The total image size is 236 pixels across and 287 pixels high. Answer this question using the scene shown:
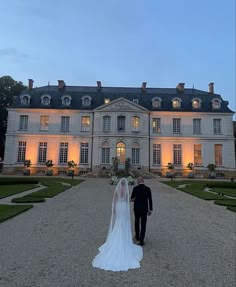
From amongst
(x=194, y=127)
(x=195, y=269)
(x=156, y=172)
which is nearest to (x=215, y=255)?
(x=195, y=269)

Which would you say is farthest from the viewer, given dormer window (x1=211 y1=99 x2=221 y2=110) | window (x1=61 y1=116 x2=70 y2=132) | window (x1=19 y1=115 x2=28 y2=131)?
dormer window (x1=211 y1=99 x2=221 y2=110)

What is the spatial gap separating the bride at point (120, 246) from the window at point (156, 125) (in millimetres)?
30936

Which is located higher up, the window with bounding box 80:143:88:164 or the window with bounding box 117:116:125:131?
the window with bounding box 117:116:125:131

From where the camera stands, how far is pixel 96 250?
5.61m

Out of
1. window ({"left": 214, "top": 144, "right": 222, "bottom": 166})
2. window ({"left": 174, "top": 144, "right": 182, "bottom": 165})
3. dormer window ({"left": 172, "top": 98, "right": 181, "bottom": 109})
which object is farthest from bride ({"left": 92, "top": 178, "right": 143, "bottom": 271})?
dormer window ({"left": 172, "top": 98, "right": 181, "bottom": 109})

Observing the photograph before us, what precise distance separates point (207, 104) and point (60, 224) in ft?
114

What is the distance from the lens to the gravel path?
418cm

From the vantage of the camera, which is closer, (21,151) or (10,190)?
(10,190)

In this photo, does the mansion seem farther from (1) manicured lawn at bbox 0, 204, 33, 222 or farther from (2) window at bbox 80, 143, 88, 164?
(1) manicured lawn at bbox 0, 204, 33, 222

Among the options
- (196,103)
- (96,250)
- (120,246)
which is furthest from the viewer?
(196,103)

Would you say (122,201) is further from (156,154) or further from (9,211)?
(156,154)

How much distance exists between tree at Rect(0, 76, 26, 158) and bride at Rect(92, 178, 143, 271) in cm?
3859

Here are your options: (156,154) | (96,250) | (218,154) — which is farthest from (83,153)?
(96,250)

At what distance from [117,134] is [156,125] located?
20.0ft
